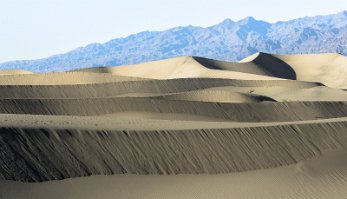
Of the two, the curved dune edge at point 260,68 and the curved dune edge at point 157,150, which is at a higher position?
the curved dune edge at point 157,150

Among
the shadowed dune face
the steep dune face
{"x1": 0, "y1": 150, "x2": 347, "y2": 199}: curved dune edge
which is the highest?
{"x1": 0, "y1": 150, "x2": 347, "y2": 199}: curved dune edge

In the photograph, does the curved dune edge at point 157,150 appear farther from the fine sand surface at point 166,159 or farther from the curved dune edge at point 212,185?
the curved dune edge at point 212,185

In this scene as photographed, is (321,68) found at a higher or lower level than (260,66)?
lower

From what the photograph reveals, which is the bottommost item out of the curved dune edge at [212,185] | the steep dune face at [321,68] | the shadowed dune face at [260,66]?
the steep dune face at [321,68]

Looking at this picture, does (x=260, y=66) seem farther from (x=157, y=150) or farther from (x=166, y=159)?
(x=166, y=159)

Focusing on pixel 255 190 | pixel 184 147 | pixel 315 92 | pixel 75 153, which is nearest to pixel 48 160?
pixel 75 153

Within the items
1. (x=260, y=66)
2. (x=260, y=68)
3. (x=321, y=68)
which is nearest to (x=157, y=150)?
(x=260, y=68)

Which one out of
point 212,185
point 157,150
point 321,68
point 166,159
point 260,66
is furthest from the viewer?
point 321,68

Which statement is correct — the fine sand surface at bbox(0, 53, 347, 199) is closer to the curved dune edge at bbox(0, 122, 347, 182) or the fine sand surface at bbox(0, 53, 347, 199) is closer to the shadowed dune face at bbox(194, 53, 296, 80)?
the curved dune edge at bbox(0, 122, 347, 182)

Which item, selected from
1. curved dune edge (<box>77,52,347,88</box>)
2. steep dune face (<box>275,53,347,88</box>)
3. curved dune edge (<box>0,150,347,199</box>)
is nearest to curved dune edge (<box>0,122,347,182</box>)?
curved dune edge (<box>0,150,347,199</box>)

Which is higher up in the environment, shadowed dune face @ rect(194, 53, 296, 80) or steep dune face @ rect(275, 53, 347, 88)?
shadowed dune face @ rect(194, 53, 296, 80)

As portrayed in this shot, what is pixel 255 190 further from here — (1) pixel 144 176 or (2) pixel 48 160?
(2) pixel 48 160

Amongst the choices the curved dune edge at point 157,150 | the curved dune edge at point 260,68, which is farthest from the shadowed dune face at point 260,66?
the curved dune edge at point 157,150

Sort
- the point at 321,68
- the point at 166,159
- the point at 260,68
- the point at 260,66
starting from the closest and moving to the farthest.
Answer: the point at 166,159, the point at 260,68, the point at 260,66, the point at 321,68
